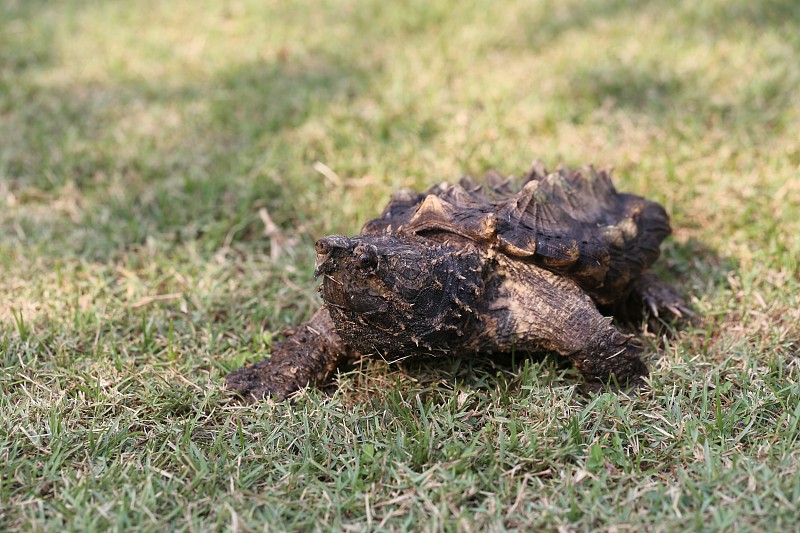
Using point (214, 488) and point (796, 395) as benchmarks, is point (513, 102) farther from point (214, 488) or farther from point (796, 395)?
point (214, 488)

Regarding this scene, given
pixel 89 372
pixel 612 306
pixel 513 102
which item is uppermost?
pixel 513 102

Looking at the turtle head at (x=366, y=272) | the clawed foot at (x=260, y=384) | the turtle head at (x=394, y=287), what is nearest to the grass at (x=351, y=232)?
the clawed foot at (x=260, y=384)

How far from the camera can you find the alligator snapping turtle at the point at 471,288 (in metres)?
2.44

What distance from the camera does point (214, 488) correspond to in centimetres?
222

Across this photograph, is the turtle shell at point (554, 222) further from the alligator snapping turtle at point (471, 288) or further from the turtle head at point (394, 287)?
the turtle head at point (394, 287)

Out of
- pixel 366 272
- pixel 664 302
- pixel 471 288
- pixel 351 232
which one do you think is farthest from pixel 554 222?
Result: pixel 351 232

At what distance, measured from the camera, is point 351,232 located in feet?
12.1

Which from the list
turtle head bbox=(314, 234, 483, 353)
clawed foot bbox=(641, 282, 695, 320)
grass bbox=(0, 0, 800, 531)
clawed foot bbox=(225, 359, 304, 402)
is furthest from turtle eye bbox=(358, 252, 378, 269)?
clawed foot bbox=(641, 282, 695, 320)

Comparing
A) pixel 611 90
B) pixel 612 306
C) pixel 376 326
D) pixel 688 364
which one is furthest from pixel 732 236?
pixel 376 326

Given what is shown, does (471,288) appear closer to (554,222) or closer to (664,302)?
(554,222)

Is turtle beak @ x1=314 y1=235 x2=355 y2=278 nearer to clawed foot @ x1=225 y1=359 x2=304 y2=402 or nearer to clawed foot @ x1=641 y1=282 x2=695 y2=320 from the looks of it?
clawed foot @ x1=225 y1=359 x2=304 y2=402

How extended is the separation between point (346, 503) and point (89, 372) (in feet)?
3.84

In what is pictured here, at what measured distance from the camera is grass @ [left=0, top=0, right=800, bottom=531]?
2205mm

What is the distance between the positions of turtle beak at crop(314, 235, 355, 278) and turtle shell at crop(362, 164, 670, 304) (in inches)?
16.8
